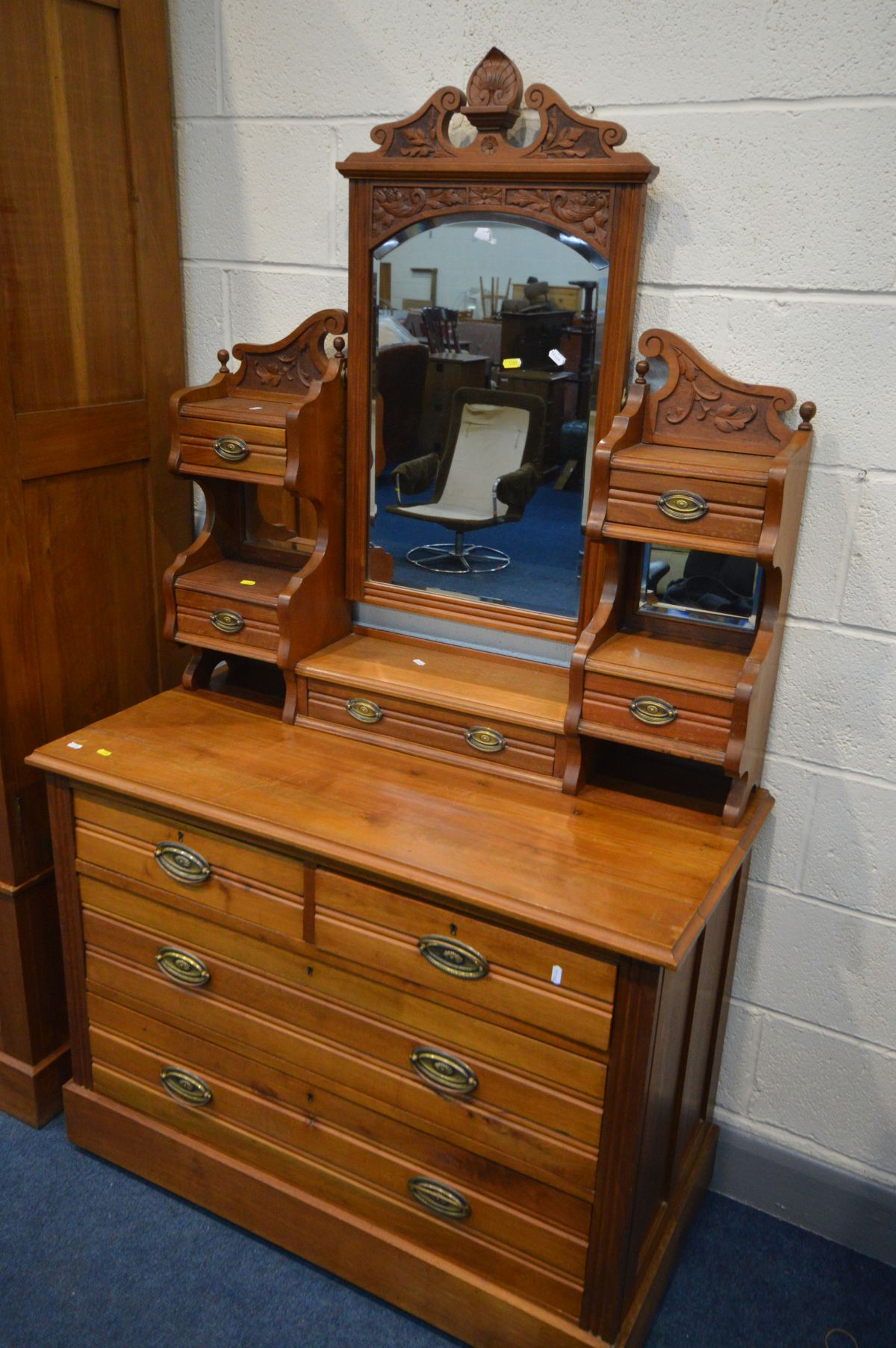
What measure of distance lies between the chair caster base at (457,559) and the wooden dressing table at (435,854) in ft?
0.16

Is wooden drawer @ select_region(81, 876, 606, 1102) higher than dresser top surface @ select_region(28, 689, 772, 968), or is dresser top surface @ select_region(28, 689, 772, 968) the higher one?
dresser top surface @ select_region(28, 689, 772, 968)

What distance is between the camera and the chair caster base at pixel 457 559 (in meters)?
1.94

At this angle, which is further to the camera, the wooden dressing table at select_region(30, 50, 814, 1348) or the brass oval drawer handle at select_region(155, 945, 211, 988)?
the brass oval drawer handle at select_region(155, 945, 211, 988)

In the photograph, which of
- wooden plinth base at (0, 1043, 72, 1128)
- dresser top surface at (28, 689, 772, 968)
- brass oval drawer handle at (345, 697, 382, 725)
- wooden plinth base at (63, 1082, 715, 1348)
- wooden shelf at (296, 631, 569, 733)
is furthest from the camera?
wooden plinth base at (0, 1043, 72, 1128)

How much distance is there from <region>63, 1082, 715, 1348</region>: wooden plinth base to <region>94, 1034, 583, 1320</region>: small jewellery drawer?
17 mm

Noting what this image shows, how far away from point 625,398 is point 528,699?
0.51 m

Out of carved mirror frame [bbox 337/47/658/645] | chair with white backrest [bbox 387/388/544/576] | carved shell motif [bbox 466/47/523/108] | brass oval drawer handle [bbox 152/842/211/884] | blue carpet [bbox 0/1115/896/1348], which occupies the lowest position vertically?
blue carpet [bbox 0/1115/896/1348]

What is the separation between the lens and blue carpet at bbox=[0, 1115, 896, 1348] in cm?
180

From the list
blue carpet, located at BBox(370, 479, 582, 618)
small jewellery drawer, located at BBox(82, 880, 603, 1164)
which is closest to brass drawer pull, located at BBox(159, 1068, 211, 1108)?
small jewellery drawer, located at BBox(82, 880, 603, 1164)

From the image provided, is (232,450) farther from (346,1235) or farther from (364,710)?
(346,1235)

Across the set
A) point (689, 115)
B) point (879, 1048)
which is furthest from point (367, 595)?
point (879, 1048)

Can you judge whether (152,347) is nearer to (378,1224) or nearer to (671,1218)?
(378,1224)

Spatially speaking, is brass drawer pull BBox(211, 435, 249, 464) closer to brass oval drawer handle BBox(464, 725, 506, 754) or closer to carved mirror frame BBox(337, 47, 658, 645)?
carved mirror frame BBox(337, 47, 658, 645)

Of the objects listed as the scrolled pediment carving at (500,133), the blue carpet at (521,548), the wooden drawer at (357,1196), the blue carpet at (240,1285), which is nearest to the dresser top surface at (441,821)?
the blue carpet at (521,548)
